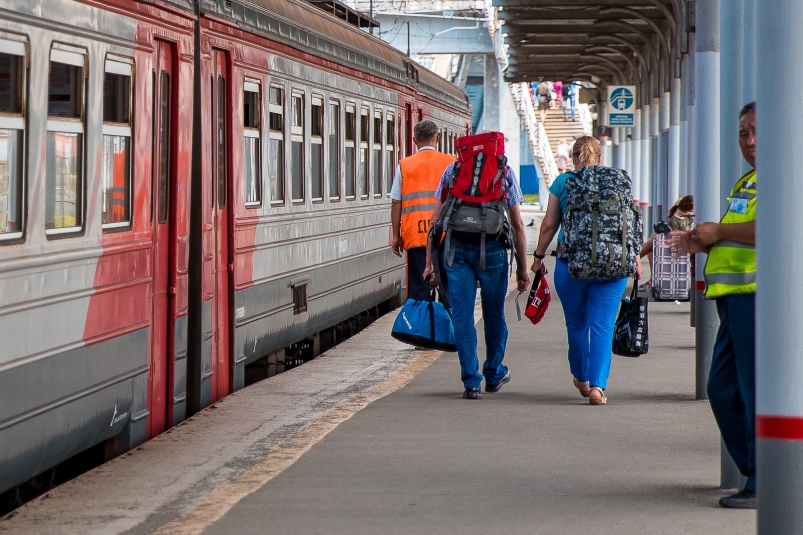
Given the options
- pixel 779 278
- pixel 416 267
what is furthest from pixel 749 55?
pixel 416 267

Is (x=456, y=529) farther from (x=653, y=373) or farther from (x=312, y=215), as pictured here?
(x=312, y=215)

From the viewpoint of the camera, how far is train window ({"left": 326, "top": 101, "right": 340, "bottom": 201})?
12.3m

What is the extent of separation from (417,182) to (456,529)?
5.70m

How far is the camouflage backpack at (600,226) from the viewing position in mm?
8227

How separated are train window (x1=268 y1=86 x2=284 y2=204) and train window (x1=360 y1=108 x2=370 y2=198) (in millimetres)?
3395

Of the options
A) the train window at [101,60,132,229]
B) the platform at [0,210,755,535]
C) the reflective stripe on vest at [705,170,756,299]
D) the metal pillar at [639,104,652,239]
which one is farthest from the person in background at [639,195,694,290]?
the metal pillar at [639,104,652,239]

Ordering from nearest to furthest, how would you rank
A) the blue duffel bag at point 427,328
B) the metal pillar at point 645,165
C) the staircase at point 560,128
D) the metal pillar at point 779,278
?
the metal pillar at point 779,278 → the blue duffel bag at point 427,328 → the metal pillar at point 645,165 → the staircase at point 560,128

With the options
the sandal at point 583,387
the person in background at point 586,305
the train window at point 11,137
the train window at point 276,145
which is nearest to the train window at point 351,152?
the train window at point 276,145

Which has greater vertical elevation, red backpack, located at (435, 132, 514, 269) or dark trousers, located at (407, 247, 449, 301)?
red backpack, located at (435, 132, 514, 269)

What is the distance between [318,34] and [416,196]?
177cm

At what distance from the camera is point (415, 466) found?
6492 mm

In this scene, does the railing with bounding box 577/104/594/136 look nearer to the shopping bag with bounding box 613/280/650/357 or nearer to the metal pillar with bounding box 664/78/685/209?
the metal pillar with bounding box 664/78/685/209

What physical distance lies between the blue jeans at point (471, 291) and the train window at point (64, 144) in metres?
3.03

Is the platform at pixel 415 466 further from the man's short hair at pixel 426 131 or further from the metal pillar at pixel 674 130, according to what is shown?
the metal pillar at pixel 674 130
